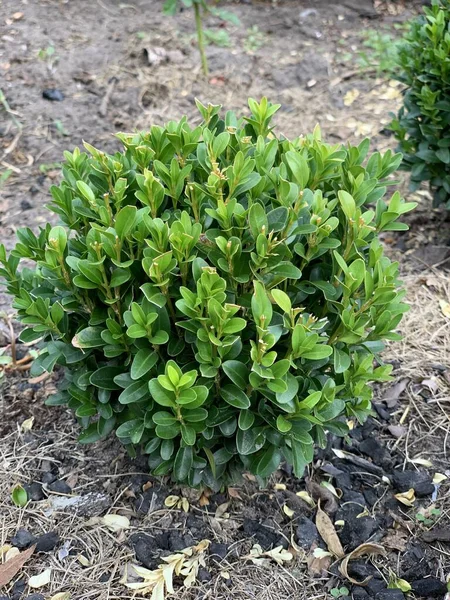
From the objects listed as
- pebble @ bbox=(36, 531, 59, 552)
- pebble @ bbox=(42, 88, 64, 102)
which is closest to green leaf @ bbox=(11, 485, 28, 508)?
pebble @ bbox=(36, 531, 59, 552)

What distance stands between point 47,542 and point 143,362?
0.85 m

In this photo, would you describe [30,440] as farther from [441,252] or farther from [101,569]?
[441,252]

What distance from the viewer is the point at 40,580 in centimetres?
201

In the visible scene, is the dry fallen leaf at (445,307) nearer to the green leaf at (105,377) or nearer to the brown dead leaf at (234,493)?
the brown dead leaf at (234,493)

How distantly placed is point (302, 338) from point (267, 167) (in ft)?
1.94

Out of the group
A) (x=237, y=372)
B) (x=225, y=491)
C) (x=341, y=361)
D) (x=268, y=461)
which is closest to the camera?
(x=237, y=372)

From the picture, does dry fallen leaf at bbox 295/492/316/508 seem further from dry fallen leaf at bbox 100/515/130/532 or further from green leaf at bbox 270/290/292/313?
green leaf at bbox 270/290/292/313

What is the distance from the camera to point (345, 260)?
1881 mm

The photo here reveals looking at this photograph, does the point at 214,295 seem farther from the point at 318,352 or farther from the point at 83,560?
the point at 83,560

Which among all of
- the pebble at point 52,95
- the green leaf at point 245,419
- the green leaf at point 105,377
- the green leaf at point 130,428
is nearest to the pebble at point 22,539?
the green leaf at point 130,428

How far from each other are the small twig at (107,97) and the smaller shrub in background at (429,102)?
224cm

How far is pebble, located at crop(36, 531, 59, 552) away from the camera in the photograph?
2104 millimetres

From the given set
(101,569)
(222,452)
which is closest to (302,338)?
(222,452)

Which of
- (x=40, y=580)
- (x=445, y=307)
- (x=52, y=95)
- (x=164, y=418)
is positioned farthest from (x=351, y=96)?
(x=40, y=580)
